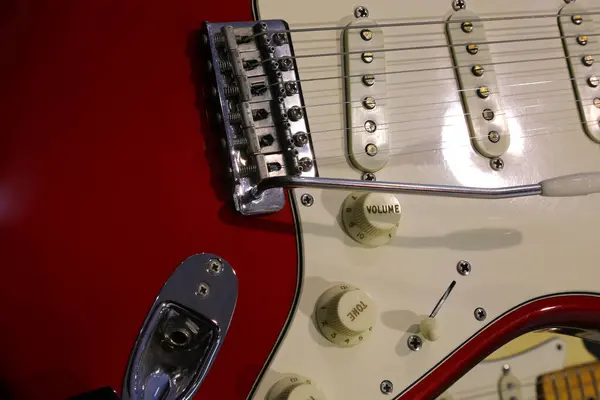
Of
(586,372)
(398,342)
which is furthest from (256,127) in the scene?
(586,372)

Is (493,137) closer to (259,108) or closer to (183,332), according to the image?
(259,108)

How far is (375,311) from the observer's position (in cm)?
A: 58

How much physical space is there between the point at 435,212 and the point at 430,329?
5.3 inches

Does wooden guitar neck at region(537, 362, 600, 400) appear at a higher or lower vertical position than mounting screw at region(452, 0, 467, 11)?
lower

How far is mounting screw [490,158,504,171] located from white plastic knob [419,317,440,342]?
21cm

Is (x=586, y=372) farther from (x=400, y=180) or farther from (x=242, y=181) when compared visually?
(x=242, y=181)

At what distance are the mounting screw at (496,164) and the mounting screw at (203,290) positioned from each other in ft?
1.24

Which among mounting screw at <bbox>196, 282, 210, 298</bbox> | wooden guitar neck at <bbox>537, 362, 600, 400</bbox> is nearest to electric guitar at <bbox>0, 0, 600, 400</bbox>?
mounting screw at <bbox>196, 282, 210, 298</bbox>

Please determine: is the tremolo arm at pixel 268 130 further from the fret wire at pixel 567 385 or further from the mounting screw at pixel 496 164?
the fret wire at pixel 567 385

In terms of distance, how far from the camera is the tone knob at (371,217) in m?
0.59

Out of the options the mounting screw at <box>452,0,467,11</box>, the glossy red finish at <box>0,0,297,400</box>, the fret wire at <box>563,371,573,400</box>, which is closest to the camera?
the glossy red finish at <box>0,0,297,400</box>

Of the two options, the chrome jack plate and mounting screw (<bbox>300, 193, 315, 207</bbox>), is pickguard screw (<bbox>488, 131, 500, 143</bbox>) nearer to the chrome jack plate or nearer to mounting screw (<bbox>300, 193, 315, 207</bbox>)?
mounting screw (<bbox>300, 193, 315, 207</bbox>)

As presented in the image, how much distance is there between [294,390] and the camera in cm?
53

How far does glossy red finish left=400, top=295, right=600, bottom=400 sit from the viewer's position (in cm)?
61
